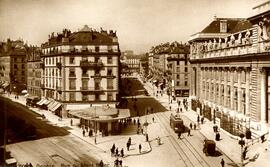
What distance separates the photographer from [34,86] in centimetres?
8556

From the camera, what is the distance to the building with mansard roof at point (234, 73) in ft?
128

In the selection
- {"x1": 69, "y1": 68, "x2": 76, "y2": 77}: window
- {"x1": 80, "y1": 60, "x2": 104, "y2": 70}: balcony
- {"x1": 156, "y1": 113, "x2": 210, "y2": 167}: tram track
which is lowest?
{"x1": 156, "y1": 113, "x2": 210, "y2": 167}: tram track

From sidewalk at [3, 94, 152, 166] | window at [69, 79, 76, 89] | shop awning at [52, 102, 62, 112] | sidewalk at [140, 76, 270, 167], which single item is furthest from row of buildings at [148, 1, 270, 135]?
shop awning at [52, 102, 62, 112]

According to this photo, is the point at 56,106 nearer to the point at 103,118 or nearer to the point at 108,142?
the point at 103,118

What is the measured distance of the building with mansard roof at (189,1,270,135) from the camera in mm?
39156

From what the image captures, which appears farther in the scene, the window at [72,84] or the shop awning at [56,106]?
the shop awning at [56,106]

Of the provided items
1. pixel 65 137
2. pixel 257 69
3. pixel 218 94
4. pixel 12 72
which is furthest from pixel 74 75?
pixel 12 72

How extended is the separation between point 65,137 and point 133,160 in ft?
44.5

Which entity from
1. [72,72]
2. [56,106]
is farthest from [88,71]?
[56,106]

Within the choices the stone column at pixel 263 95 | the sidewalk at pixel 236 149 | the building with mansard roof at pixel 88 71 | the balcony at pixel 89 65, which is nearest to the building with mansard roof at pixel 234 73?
the stone column at pixel 263 95

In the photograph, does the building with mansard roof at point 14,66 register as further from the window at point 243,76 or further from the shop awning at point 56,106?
the window at point 243,76

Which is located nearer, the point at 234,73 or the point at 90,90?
the point at 234,73

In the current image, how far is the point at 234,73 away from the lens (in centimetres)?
5200

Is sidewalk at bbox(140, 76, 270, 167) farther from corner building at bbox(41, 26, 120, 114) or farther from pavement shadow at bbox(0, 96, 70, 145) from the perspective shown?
pavement shadow at bbox(0, 96, 70, 145)
